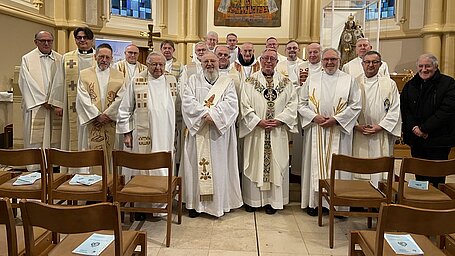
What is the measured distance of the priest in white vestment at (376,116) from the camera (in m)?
4.55

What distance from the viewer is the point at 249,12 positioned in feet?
39.8

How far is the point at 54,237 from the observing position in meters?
2.94

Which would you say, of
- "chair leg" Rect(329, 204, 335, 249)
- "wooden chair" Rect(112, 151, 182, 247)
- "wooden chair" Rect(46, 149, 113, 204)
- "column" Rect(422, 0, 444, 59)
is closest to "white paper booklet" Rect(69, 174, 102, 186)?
"wooden chair" Rect(46, 149, 113, 204)

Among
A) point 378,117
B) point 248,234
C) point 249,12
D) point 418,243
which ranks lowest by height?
point 248,234

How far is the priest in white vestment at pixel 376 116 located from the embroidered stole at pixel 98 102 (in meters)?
2.59

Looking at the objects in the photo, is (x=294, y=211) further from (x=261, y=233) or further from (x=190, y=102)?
(x=190, y=102)

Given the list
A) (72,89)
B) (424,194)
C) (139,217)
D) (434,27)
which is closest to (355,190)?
(424,194)

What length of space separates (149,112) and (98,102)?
73cm

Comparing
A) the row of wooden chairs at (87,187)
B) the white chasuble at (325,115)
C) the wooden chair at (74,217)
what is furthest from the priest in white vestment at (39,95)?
the wooden chair at (74,217)

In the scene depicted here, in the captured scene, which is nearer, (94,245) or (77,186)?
(94,245)

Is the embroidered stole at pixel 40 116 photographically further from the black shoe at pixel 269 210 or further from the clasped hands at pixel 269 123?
the black shoe at pixel 269 210

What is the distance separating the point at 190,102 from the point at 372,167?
1874 millimetres

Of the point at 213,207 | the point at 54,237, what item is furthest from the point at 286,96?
the point at 54,237

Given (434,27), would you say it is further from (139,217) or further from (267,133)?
(139,217)
